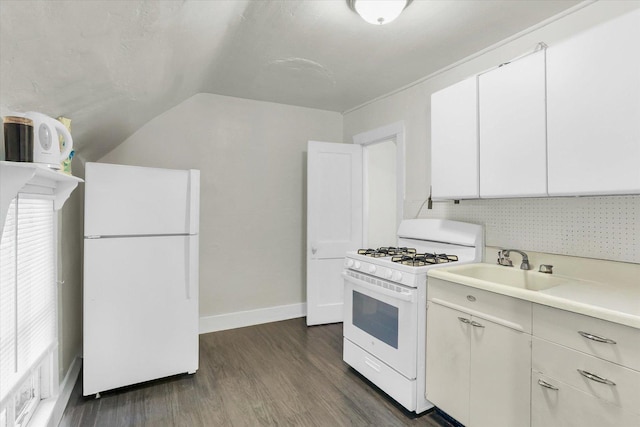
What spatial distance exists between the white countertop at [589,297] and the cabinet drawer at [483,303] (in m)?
0.04

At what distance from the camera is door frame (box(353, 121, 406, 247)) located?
10.4 ft

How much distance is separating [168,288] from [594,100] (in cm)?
272

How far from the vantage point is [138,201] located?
7.38 feet

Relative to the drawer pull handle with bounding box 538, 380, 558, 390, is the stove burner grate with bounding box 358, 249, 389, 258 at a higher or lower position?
higher

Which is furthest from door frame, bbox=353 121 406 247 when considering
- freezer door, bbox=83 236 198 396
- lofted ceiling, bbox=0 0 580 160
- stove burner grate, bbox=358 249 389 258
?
freezer door, bbox=83 236 198 396

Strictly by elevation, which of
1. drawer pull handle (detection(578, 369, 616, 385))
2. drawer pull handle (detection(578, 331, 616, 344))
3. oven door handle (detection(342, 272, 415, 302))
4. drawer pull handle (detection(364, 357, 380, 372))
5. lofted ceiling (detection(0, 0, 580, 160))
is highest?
lofted ceiling (detection(0, 0, 580, 160))

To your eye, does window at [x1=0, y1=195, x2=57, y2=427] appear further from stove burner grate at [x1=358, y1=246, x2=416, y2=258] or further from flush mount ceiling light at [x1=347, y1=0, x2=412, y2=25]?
stove burner grate at [x1=358, y1=246, x2=416, y2=258]

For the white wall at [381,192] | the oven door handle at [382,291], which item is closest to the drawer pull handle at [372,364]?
the oven door handle at [382,291]

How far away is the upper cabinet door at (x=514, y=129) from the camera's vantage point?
1.78 metres

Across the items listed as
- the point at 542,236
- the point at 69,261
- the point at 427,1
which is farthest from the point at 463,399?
the point at 69,261

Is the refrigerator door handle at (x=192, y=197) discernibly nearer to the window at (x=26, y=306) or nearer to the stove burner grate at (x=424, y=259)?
the window at (x=26, y=306)

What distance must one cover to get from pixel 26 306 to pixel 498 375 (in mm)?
2286

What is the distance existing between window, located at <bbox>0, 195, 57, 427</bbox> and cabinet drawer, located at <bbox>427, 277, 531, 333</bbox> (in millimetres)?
2033

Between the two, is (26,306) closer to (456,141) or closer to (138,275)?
(138,275)
